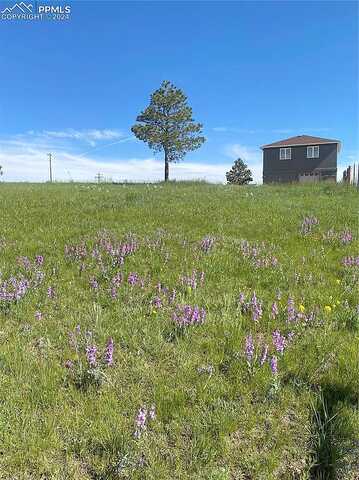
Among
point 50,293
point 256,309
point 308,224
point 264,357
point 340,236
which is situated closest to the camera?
point 264,357

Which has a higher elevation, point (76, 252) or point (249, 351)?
point (76, 252)

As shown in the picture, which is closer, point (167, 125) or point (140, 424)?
point (140, 424)

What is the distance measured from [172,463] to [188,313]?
2.01m

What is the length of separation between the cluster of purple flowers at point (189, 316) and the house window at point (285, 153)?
68301 millimetres

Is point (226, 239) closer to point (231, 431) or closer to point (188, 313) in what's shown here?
point (188, 313)

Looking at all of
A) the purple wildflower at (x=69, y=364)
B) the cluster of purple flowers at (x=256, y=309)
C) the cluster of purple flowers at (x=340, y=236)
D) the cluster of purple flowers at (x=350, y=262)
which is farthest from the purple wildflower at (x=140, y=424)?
the cluster of purple flowers at (x=340, y=236)

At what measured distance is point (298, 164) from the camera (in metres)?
68.0

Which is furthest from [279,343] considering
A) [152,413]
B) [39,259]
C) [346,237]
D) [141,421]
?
[346,237]

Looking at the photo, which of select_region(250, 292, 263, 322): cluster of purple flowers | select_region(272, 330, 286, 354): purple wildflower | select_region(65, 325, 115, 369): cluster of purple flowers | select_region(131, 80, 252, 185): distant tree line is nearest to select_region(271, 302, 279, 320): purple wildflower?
select_region(250, 292, 263, 322): cluster of purple flowers

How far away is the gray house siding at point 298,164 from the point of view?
219 feet

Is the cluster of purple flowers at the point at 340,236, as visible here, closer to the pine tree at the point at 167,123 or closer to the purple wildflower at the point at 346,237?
the purple wildflower at the point at 346,237

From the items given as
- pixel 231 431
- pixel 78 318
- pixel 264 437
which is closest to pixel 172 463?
pixel 231 431

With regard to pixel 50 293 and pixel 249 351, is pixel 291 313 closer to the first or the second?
pixel 249 351

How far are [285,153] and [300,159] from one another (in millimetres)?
2891
